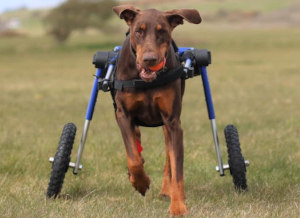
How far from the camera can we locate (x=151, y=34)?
508 cm

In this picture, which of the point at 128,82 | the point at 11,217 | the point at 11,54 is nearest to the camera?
the point at 11,217

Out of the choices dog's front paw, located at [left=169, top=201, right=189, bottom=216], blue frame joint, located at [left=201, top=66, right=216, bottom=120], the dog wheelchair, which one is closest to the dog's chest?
the dog wheelchair

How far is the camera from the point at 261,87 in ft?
69.5

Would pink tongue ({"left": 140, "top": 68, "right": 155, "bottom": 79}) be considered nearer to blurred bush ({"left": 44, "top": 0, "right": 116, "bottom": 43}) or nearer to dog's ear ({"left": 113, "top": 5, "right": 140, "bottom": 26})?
dog's ear ({"left": 113, "top": 5, "right": 140, "bottom": 26})

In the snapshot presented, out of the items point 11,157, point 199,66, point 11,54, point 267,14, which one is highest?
point 267,14

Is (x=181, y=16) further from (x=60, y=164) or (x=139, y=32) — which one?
(x=60, y=164)

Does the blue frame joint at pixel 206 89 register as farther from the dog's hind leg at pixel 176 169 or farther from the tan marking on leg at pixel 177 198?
the tan marking on leg at pixel 177 198

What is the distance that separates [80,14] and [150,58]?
199 feet

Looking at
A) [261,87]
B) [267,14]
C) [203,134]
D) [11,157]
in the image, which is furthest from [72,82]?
[267,14]

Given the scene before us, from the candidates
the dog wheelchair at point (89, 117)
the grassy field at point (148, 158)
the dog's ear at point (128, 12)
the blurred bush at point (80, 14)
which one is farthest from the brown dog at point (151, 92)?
the blurred bush at point (80, 14)

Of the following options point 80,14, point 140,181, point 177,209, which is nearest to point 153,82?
Result: point 140,181

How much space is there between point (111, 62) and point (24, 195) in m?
1.58

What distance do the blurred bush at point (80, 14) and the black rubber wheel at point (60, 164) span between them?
56.7 m

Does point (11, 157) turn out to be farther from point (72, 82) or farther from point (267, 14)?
point (267, 14)
